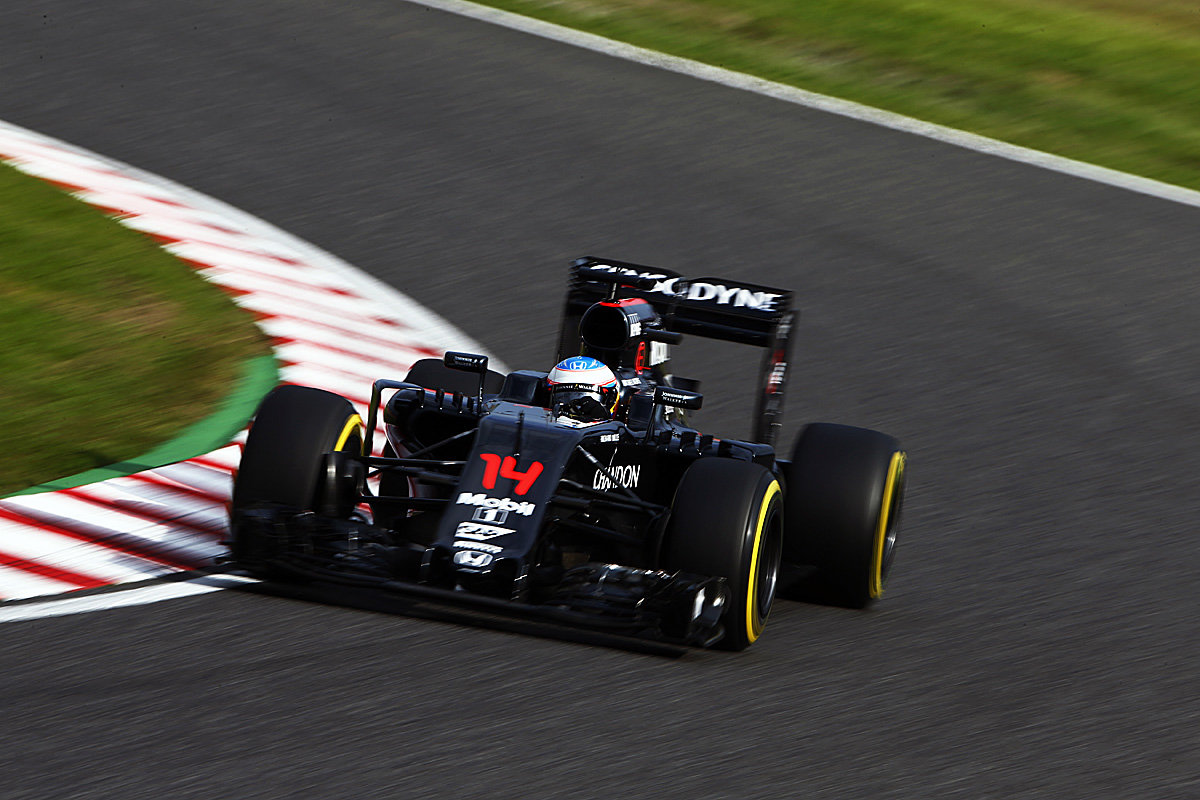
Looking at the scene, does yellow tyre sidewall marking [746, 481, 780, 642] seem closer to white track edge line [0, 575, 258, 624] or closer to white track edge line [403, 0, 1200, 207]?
white track edge line [0, 575, 258, 624]

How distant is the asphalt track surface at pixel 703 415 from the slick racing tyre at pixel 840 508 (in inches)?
8.2

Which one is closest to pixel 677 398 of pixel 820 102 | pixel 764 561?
pixel 764 561

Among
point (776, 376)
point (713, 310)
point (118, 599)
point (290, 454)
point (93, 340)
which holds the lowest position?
point (118, 599)

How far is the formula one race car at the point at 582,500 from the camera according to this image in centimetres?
627

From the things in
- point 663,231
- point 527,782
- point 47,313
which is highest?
point 663,231

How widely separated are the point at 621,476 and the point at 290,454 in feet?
4.45

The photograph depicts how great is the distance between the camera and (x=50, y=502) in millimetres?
7520

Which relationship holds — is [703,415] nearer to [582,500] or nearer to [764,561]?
[764,561]

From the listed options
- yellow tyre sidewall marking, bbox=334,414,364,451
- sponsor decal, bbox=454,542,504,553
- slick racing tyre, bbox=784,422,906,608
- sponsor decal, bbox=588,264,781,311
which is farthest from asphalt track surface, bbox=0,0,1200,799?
sponsor decal, bbox=588,264,781,311

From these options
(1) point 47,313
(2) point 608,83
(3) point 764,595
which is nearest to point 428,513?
(3) point 764,595

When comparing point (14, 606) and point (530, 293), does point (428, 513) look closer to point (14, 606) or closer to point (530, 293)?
point (14, 606)

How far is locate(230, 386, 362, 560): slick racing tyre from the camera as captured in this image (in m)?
6.69

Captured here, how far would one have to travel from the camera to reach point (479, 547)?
20.7 ft

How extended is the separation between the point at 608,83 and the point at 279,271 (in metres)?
5.40
